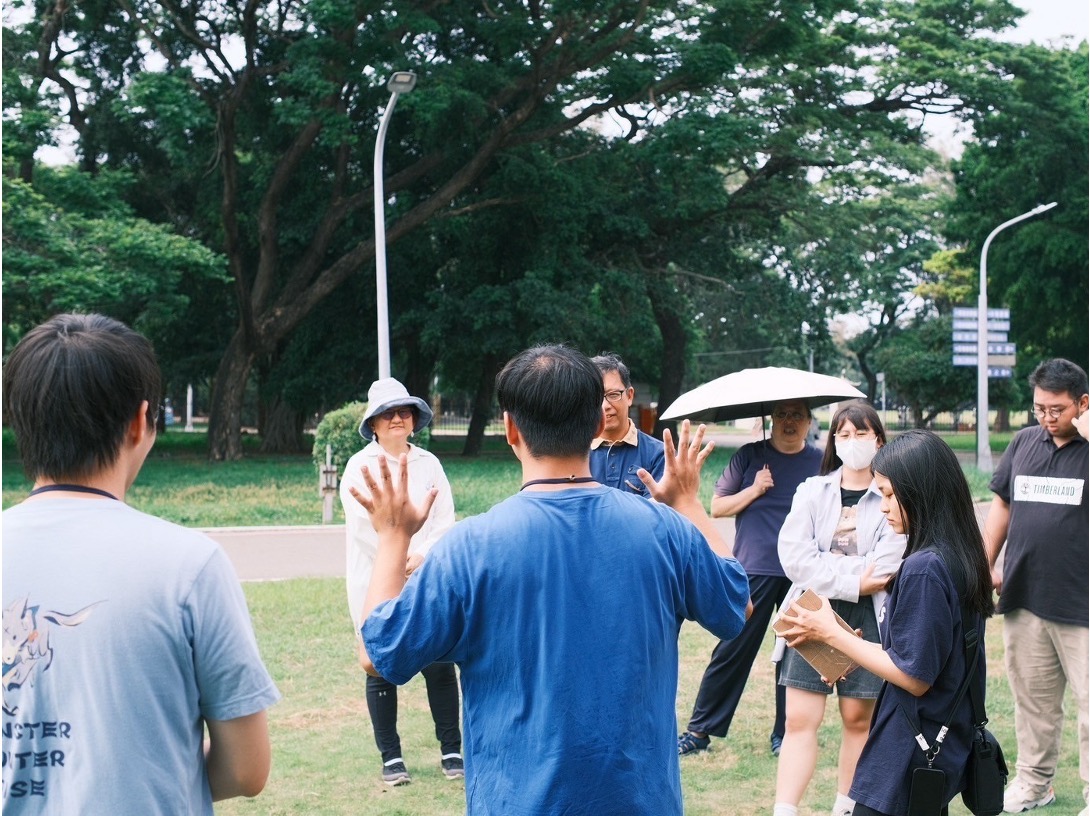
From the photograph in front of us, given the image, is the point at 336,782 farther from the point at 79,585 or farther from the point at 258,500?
the point at 258,500

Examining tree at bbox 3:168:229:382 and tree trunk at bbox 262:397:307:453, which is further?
tree trunk at bbox 262:397:307:453

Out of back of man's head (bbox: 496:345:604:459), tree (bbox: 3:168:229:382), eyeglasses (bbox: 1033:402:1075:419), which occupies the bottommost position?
eyeglasses (bbox: 1033:402:1075:419)

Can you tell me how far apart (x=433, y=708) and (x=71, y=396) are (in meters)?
3.78

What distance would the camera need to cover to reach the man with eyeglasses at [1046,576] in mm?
4824

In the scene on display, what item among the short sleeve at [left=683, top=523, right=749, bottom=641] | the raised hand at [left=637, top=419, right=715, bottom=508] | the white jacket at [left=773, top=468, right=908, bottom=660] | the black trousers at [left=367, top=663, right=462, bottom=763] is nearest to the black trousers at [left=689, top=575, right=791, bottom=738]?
the white jacket at [left=773, top=468, right=908, bottom=660]

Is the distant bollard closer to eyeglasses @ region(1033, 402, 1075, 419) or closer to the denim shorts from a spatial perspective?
the denim shorts

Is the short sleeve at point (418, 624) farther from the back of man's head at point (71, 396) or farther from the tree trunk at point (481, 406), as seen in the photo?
the tree trunk at point (481, 406)

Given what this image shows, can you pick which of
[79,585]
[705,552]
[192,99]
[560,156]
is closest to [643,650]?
[705,552]

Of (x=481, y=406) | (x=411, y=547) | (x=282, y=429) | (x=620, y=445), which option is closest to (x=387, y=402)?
(x=411, y=547)

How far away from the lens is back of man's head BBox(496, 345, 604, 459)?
8.30 ft

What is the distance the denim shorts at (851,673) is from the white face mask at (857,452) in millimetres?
572

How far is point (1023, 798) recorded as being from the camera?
195 inches

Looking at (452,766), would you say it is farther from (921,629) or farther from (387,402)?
(921,629)

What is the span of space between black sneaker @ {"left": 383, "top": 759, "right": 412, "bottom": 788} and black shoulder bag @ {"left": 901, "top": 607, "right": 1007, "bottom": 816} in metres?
2.80
